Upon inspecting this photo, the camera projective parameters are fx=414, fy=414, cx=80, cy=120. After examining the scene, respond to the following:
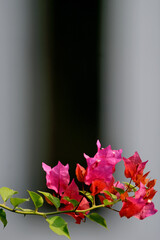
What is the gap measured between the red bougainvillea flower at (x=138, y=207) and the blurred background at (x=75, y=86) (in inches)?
82.8

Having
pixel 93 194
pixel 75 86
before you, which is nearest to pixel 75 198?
pixel 93 194

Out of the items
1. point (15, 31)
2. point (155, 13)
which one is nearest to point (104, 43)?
point (155, 13)

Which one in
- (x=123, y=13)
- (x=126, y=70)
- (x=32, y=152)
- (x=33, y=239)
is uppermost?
(x=123, y=13)

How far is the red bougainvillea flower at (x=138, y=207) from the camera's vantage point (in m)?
0.44

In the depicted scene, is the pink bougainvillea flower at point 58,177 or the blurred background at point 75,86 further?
the blurred background at point 75,86

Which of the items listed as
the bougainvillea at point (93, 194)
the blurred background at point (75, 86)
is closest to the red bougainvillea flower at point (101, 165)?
the bougainvillea at point (93, 194)

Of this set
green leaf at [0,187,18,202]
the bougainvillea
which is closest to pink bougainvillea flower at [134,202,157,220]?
the bougainvillea

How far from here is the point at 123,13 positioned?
8.64ft

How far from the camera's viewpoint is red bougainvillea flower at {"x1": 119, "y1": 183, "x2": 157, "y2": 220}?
44 cm

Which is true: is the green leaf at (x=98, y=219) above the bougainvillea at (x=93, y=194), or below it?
below

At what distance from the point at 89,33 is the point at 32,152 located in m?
0.82

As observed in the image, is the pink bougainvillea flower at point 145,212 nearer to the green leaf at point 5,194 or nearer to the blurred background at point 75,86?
the green leaf at point 5,194

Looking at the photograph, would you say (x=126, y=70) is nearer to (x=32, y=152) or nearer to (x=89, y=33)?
(x=89, y=33)

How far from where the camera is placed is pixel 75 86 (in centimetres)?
261
